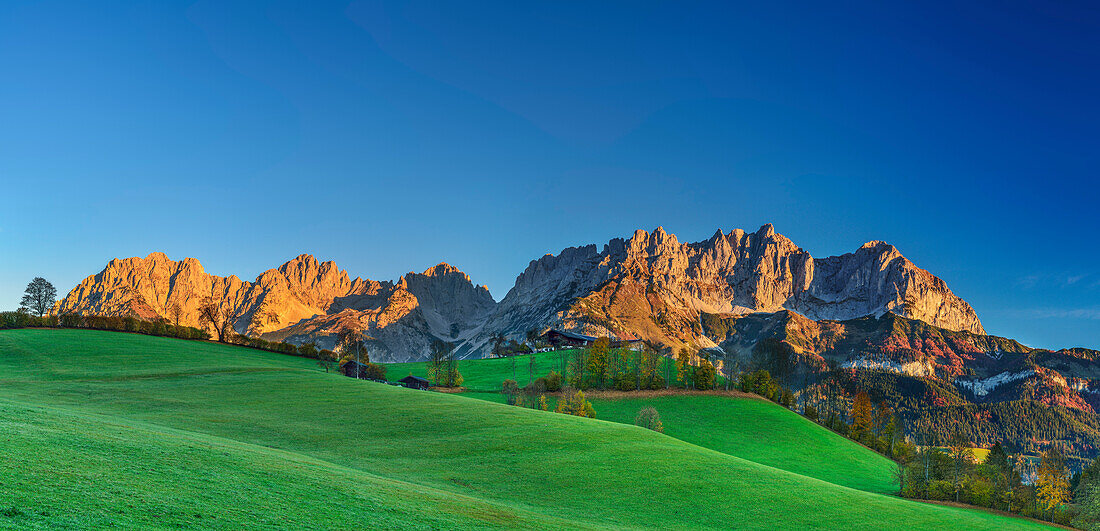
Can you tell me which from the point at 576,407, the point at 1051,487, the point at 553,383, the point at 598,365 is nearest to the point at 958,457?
the point at 1051,487

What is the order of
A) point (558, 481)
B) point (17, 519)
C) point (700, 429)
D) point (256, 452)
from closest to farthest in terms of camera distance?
point (17, 519) < point (256, 452) < point (558, 481) < point (700, 429)

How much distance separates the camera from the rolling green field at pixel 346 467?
2008 centimetres

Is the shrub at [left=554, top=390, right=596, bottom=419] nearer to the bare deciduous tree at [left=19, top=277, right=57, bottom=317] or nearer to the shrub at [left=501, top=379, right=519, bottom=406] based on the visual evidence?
the shrub at [left=501, top=379, right=519, bottom=406]

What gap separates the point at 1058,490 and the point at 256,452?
7747 centimetres

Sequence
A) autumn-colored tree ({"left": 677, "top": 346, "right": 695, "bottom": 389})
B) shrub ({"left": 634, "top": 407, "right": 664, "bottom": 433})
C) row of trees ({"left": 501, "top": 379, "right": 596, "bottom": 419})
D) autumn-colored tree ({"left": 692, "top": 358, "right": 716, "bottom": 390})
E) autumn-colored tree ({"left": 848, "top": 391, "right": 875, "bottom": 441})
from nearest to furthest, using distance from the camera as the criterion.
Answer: shrub ({"left": 634, "top": 407, "right": 664, "bottom": 433})
row of trees ({"left": 501, "top": 379, "right": 596, "bottom": 419})
autumn-colored tree ({"left": 848, "top": 391, "right": 875, "bottom": 441})
autumn-colored tree ({"left": 692, "top": 358, "right": 716, "bottom": 390})
autumn-colored tree ({"left": 677, "top": 346, "right": 695, "bottom": 389})

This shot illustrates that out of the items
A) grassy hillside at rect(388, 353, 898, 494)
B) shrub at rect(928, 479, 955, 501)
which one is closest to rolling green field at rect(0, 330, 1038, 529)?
grassy hillside at rect(388, 353, 898, 494)

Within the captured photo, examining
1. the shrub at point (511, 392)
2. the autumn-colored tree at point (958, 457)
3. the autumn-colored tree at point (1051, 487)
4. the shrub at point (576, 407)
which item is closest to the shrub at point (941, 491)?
the autumn-colored tree at point (958, 457)

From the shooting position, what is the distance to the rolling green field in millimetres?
20078

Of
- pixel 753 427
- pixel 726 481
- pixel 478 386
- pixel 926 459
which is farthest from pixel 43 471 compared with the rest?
pixel 478 386

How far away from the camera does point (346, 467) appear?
116ft

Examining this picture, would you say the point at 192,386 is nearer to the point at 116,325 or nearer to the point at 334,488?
the point at 334,488

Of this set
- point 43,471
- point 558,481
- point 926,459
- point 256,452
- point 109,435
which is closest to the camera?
point 43,471

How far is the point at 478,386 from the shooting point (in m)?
121

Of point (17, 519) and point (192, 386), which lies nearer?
point (17, 519)
